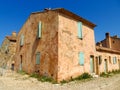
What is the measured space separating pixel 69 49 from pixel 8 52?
42.2ft

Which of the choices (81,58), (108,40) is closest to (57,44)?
(81,58)

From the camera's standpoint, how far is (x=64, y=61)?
1225 cm

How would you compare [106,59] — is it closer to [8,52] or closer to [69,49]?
[69,49]

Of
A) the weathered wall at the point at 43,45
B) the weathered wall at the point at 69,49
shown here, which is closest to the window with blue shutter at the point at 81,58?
the weathered wall at the point at 69,49

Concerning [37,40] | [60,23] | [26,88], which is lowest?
[26,88]

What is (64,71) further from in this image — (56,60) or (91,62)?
A: (91,62)

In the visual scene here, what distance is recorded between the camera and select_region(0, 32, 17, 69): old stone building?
21447 mm

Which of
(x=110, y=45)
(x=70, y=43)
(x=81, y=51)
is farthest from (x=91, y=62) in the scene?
(x=110, y=45)

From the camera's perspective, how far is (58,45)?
1205 centimetres

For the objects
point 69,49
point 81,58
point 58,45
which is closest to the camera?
point 58,45

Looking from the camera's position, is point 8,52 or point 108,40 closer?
point 8,52

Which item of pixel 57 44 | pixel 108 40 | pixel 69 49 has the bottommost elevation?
pixel 69 49

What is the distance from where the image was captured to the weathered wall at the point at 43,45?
12.3 metres

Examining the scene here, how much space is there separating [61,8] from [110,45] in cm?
1993
